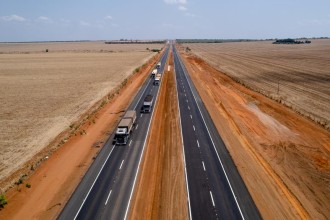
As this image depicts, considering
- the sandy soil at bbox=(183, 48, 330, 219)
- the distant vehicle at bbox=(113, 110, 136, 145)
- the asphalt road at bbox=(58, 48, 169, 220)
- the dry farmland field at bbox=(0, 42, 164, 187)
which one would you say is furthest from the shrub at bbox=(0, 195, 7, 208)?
the sandy soil at bbox=(183, 48, 330, 219)

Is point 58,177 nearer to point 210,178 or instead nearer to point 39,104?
point 210,178

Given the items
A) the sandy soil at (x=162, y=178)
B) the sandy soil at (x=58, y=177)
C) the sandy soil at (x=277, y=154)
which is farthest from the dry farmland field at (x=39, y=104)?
the sandy soil at (x=277, y=154)

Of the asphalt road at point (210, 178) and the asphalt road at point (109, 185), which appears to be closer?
the asphalt road at point (210, 178)

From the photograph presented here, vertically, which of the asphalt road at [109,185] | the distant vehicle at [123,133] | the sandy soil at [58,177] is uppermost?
the distant vehicle at [123,133]

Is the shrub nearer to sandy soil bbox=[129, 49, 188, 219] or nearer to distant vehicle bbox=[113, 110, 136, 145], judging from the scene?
sandy soil bbox=[129, 49, 188, 219]

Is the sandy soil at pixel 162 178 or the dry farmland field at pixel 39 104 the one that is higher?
the sandy soil at pixel 162 178

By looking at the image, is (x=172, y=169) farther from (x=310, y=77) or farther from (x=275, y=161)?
(x=310, y=77)

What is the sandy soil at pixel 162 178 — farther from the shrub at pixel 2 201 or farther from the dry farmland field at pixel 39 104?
the dry farmland field at pixel 39 104
